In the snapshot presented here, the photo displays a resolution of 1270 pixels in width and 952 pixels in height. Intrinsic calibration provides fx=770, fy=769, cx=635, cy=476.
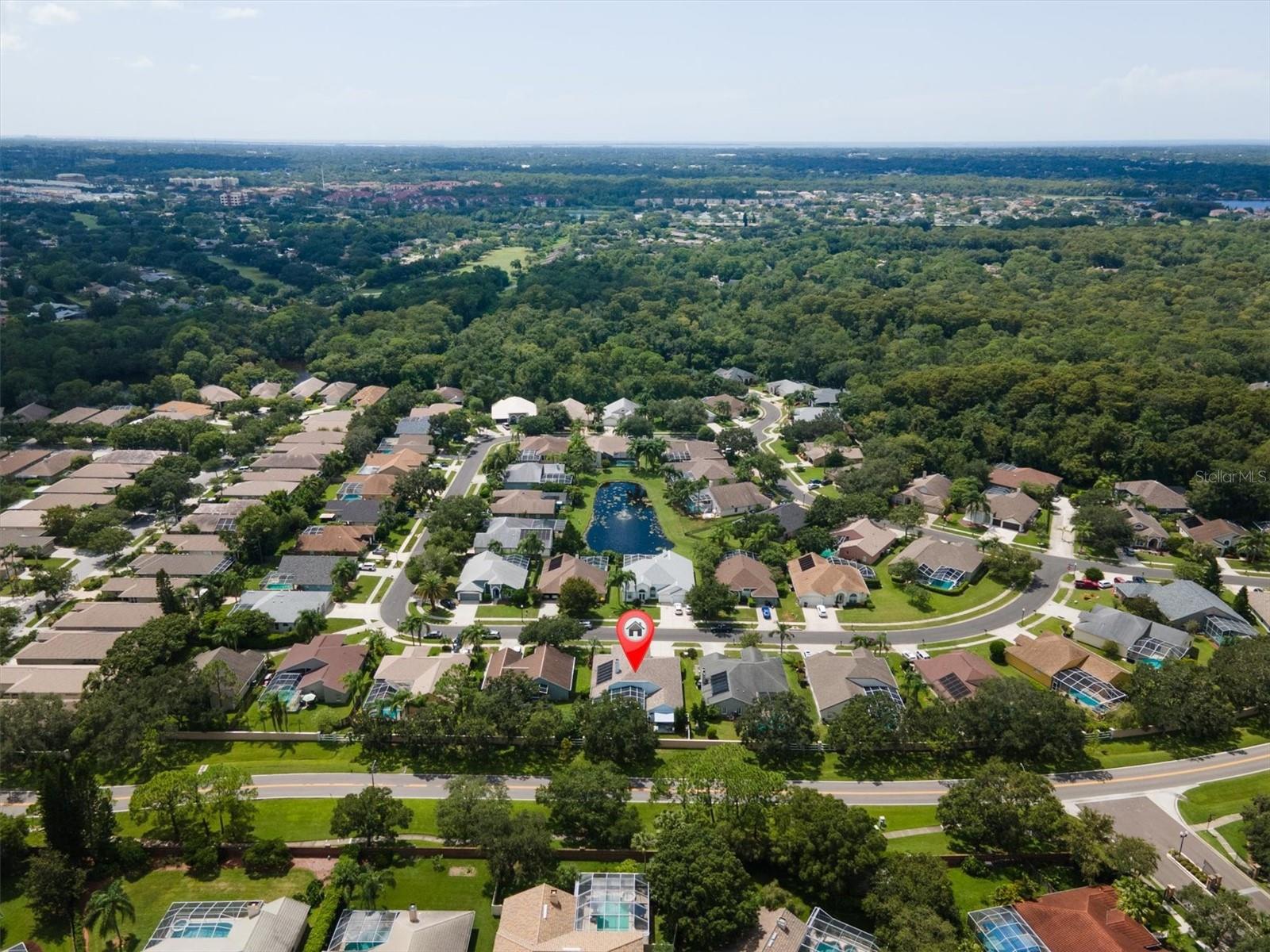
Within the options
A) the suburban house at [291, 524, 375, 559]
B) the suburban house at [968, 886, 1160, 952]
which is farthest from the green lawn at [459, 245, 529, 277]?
the suburban house at [968, 886, 1160, 952]

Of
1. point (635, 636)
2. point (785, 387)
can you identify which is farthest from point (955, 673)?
point (785, 387)

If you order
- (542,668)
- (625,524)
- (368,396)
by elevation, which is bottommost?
(625,524)

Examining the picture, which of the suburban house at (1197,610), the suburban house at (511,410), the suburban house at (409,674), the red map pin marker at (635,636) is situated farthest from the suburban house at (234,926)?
the suburban house at (511,410)

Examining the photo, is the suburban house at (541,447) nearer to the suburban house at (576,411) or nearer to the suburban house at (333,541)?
the suburban house at (576,411)

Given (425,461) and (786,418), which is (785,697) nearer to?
(425,461)

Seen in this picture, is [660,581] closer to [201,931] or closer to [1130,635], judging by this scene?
[1130,635]
